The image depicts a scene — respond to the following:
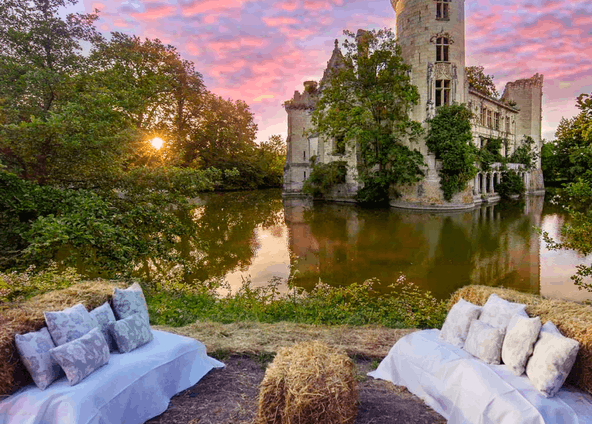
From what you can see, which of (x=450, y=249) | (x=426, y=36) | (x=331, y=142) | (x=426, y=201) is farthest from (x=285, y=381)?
(x=331, y=142)

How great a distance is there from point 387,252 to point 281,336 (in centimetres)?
877

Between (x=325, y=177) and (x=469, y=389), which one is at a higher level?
(x=325, y=177)

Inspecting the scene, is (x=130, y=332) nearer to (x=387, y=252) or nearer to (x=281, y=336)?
(x=281, y=336)

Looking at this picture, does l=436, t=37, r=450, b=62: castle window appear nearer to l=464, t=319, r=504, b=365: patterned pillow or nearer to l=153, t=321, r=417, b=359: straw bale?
l=153, t=321, r=417, b=359: straw bale

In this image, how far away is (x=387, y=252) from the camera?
43.4 ft

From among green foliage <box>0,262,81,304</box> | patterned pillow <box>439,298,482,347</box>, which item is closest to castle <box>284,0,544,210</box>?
patterned pillow <box>439,298,482,347</box>

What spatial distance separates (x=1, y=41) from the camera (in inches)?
345

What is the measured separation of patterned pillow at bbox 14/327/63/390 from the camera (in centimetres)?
301

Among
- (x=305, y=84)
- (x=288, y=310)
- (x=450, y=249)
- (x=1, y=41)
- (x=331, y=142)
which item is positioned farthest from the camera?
(x=305, y=84)

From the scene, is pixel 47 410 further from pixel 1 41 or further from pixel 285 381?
pixel 1 41

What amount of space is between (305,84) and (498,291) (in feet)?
127

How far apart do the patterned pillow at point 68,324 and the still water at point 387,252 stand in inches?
191

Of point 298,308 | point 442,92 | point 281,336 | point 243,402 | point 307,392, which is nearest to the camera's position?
point 307,392

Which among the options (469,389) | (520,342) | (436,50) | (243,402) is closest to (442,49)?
(436,50)
